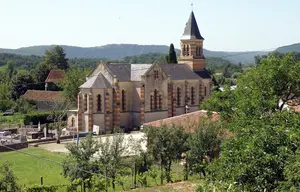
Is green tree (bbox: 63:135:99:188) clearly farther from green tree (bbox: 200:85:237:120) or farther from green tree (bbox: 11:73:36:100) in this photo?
green tree (bbox: 11:73:36:100)

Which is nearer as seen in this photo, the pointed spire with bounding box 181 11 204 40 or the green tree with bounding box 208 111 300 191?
the green tree with bounding box 208 111 300 191

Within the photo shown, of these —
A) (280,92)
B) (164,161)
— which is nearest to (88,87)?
(164,161)

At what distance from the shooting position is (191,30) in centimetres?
6350

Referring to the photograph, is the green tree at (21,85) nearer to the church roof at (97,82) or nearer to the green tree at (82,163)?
the church roof at (97,82)

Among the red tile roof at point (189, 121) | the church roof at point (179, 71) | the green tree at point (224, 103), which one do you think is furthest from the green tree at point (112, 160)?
the church roof at point (179, 71)

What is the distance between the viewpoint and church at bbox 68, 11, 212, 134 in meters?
53.1

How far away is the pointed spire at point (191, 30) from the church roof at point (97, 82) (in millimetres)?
14979

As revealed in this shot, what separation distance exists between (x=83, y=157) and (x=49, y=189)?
3544 millimetres

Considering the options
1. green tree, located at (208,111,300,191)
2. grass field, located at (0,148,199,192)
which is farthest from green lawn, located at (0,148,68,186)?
green tree, located at (208,111,300,191)

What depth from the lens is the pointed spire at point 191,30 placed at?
63406mm

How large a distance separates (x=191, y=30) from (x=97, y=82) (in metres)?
16.8

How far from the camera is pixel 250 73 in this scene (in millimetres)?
28547

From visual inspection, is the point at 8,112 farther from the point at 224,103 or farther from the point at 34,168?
the point at 224,103

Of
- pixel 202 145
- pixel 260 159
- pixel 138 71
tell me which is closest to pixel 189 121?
pixel 202 145
